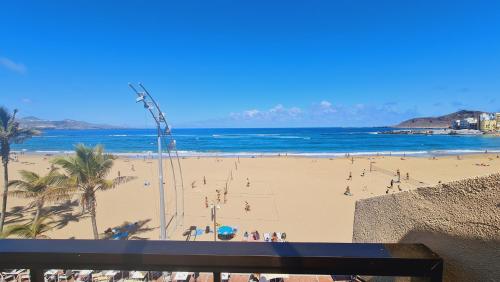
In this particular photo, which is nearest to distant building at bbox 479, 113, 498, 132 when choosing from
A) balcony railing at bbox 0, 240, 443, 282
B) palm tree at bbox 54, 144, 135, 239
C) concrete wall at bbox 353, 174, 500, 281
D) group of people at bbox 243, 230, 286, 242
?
group of people at bbox 243, 230, 286, 242

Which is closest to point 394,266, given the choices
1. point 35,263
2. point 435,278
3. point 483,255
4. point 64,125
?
point 435,278

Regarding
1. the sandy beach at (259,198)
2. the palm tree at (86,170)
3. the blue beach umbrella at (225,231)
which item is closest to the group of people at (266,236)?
the sandy beach at (259,198)

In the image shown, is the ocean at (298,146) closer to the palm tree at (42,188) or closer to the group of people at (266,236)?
→ the palm tree at (42,188)

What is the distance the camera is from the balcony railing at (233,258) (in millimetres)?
815

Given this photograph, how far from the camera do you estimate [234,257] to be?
0.82 m

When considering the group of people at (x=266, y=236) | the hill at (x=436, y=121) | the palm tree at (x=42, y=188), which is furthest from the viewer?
the hill at (x=436, y=121)

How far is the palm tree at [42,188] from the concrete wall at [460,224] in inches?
398

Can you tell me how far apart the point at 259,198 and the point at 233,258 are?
1705 cm

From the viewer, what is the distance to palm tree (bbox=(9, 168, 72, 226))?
343 inches

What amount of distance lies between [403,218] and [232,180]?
22.0 meters

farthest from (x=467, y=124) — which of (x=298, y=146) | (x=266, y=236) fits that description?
(x=266, y=236)

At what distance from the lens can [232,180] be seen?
22.9 m

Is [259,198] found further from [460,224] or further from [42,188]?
[460,224]

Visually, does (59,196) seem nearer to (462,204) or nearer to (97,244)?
(97,244)
